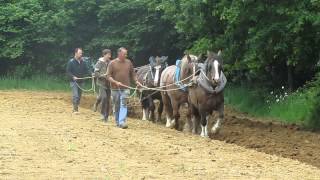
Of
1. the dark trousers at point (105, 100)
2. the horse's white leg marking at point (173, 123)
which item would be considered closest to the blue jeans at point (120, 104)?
the dark trousers at point (105, 100)

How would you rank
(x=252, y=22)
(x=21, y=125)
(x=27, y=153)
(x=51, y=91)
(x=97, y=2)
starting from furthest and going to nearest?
(x=97, y=2) → (x=51, y=91) → (x=252, y=22) → (x=21, y=125) → (x=27, y=153)

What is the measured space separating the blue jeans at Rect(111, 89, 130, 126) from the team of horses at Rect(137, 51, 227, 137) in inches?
72.2

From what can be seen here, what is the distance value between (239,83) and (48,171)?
21580 mm

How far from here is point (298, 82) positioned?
91.8ft

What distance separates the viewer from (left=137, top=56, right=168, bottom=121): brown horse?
77.7ft

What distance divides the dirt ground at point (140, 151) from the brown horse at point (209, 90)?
765 millimetres

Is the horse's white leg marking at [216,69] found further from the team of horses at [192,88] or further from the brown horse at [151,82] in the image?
the brown horse at [151,82]

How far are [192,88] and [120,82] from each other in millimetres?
1963

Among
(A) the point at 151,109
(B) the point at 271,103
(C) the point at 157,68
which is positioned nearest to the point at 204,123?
(C) the point at 157,68

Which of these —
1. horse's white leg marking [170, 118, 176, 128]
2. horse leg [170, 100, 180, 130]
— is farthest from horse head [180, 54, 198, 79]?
horse's white leg marking [170, 118, 176, 128]

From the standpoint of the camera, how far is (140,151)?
556 inches

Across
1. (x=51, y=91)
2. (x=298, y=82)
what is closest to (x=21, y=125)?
(x=298, y=82)

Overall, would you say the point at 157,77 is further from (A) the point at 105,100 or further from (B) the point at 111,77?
(B) the point at 111,77

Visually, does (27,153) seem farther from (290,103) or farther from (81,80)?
(290,103)
